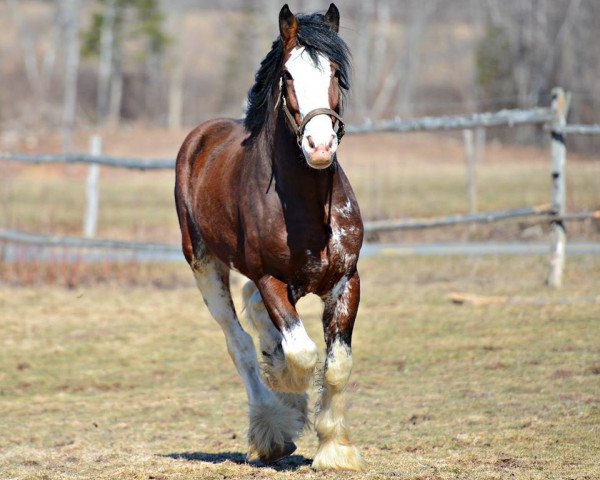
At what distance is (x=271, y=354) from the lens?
5.33 metres

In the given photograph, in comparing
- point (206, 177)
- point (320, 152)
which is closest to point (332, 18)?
point (320, 152)

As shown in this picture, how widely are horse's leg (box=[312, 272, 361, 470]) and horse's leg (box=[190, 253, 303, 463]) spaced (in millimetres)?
382

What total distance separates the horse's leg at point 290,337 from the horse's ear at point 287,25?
47.8 inches

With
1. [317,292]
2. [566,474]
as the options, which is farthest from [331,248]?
[566,474]

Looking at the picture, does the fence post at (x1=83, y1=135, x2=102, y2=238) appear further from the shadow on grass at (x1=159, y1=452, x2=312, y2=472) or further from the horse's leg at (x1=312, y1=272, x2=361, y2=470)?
the horse's leg at (x1=312, y1=272, x2=361, y2=470)

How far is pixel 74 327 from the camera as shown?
10.5 meters

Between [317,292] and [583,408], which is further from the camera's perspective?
[583,408]

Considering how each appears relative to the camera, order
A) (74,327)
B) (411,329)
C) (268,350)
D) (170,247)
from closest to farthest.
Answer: (268,350), (411,329), (74,327), (170,247)

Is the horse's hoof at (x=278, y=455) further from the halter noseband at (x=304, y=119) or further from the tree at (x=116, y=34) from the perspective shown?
the tree at (x=116, y=34)

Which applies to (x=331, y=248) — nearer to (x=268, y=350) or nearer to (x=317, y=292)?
(x=317, y=292)

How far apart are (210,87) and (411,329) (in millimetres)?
46017

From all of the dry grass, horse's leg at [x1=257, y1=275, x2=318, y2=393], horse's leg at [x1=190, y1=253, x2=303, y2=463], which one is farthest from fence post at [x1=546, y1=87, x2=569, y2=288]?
horse's leg at [x1=257, y1=275, x2=318, y2=393]

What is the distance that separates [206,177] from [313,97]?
1747mm

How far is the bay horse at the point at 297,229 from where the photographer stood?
4.73 m
